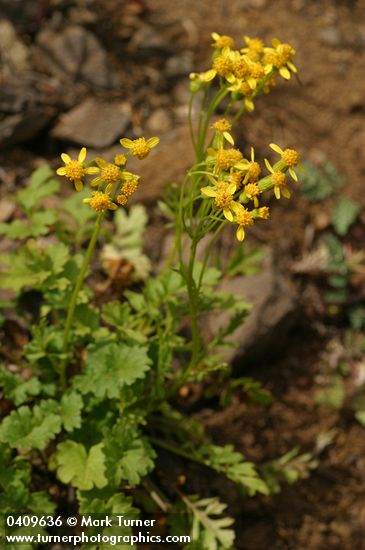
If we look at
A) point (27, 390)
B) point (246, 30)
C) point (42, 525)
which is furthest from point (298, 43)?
point (42, 525)

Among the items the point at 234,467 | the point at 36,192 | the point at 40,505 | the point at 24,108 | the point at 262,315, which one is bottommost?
the point at 234,467

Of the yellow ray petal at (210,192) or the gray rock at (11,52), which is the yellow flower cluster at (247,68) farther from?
the gray rock at (11,52)

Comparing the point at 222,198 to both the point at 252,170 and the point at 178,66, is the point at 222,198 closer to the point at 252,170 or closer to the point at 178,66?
the point at 252,170

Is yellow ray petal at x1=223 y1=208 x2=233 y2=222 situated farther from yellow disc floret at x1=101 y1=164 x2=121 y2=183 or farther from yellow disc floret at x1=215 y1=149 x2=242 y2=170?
yellow disc floret at x1=101 y1=164 x2=121 y2=183

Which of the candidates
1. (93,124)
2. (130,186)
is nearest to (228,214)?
(130,186)

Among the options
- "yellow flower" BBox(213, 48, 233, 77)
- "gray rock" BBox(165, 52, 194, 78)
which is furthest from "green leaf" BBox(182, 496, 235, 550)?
"gray rock" BBox(165, 52, 194, 78)

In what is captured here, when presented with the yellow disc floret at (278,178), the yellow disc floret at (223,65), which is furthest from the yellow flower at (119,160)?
the yellow disc floret at (223,65)
